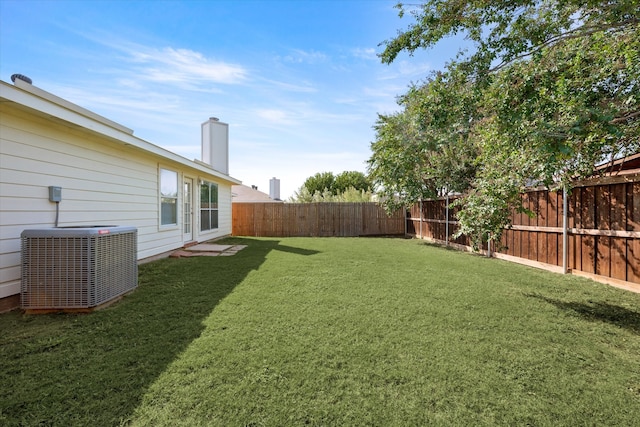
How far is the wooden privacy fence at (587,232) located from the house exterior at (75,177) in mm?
6384

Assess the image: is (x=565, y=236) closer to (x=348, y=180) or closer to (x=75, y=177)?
(x=75, y=177)

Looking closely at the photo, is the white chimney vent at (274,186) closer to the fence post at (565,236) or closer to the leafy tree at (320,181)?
the leafy tree at (320,181)

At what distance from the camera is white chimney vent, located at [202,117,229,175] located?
442 inches

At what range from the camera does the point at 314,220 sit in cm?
1336

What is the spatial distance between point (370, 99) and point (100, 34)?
7.37 m

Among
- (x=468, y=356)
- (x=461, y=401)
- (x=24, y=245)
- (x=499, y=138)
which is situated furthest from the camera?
(x=499, y=138)

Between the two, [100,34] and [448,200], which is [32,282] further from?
[448,200]

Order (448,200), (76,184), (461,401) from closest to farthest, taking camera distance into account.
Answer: (461,401) → (76,184) → (448,200)

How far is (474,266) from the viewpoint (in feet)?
19.6

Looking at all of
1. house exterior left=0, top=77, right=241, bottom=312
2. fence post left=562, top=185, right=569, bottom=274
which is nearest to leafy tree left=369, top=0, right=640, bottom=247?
fence post left=562, top=185, right=569, bottom=274

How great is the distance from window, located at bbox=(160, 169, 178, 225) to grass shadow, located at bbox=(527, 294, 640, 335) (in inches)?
292

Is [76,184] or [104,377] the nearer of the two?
[104,377]

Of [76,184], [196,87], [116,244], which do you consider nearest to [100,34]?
[196,87]

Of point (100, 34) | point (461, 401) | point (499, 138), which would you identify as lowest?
point (461, 401)
